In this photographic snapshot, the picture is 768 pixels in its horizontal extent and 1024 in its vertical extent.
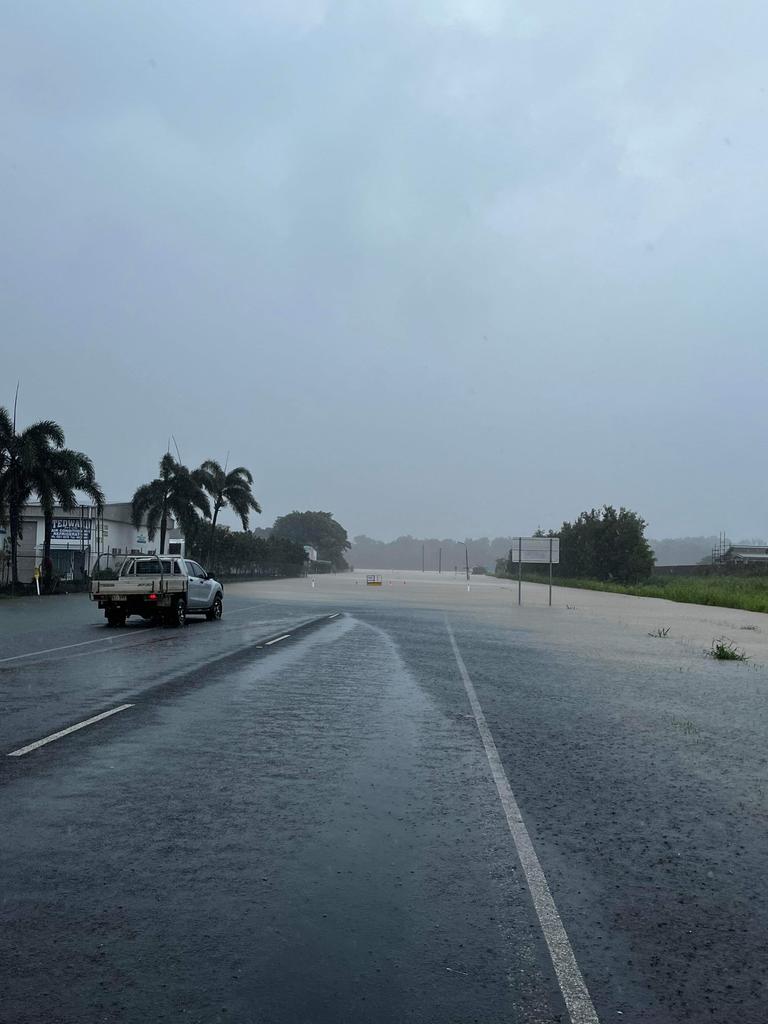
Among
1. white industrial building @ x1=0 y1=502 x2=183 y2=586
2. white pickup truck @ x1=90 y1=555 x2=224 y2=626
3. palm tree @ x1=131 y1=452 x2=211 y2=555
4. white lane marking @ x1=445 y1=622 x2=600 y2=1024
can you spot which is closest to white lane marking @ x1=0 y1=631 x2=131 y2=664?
white pickup truck @ x1=90 y1=555 x2=224 y2=626

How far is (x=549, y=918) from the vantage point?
4.67 metres

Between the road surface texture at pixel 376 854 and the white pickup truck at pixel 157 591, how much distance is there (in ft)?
34.3

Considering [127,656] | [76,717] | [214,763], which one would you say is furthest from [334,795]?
[127,656]

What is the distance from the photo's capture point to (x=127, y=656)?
16.3 metres

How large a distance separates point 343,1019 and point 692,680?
12665 mm

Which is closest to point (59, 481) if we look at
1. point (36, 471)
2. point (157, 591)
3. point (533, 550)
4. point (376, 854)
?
point (36, 471)

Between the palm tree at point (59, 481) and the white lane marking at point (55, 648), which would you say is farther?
the palm tree at point (59, 481)

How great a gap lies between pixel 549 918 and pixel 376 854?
1.31 meters

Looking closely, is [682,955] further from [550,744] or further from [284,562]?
[284,562]

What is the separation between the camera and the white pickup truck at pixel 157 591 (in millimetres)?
23328

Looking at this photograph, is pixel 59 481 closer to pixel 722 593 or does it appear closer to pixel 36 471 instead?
pixel 36 471

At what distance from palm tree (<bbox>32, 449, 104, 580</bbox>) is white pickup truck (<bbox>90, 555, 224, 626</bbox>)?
741 inches

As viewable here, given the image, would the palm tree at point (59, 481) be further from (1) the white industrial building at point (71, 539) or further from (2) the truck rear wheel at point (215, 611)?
(2) the truck rear wheel at point (215, 611)

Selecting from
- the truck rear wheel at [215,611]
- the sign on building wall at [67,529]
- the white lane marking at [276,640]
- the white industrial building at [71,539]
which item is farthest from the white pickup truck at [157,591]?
the sign on building wall at [67,529]
